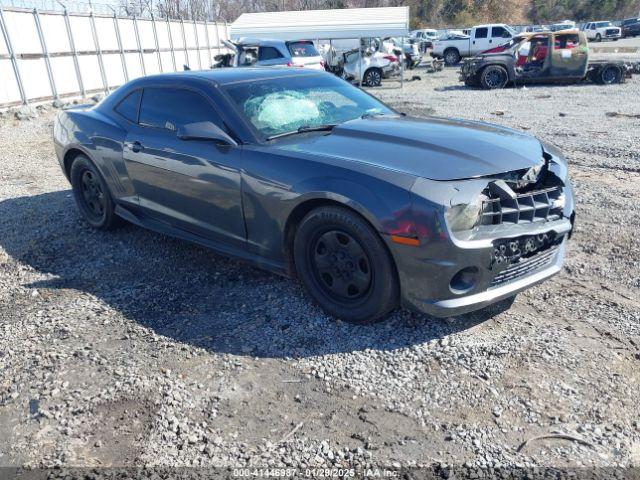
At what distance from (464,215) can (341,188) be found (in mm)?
731

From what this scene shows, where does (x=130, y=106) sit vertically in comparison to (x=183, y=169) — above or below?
above

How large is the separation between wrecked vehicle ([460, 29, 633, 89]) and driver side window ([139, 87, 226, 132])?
14.8 m

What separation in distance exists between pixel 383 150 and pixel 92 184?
3.31m

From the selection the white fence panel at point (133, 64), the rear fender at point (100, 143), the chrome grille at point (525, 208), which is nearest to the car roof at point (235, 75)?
the rear fender at point (100, 143)

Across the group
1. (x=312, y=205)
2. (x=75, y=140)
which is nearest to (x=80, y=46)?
(x=75, y=140)

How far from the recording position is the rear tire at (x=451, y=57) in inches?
1127

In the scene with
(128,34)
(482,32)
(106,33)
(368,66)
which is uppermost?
(106,33)

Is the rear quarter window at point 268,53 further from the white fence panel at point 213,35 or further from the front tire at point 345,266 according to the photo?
the front tire at point 345,266

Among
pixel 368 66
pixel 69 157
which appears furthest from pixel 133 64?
pixel 69 157

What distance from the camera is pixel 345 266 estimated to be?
3.40 m

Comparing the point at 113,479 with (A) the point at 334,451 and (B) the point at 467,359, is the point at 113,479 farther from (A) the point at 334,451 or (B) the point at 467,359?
(B) the point at 467,359

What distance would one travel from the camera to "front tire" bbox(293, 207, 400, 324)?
126 inches

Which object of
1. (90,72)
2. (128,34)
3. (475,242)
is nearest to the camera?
(475,242)

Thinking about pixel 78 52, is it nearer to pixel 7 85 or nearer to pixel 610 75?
pixel 7 85
